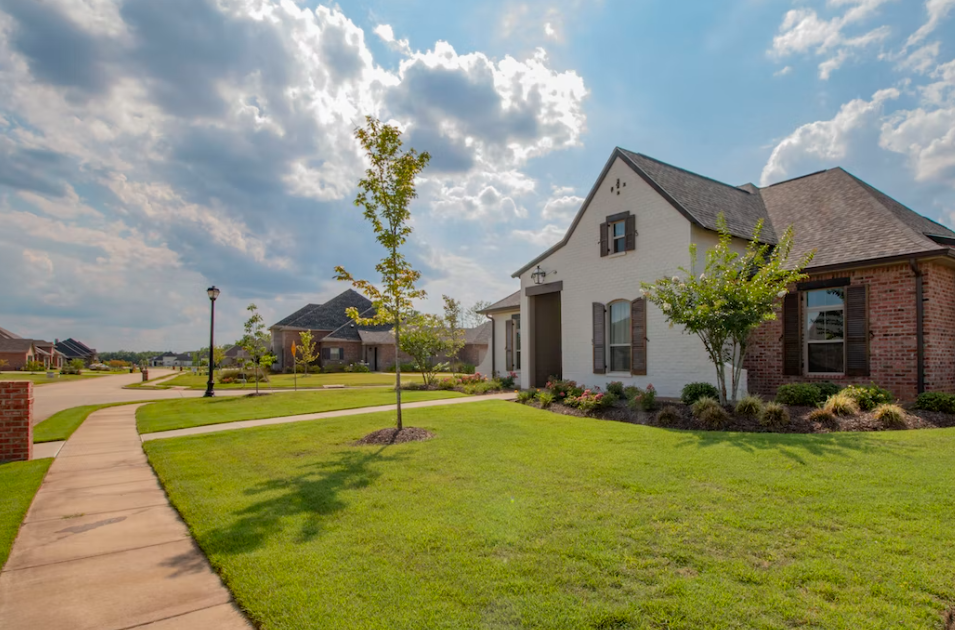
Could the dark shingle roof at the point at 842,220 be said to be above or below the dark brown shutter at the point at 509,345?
above

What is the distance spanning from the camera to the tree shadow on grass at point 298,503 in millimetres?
4051

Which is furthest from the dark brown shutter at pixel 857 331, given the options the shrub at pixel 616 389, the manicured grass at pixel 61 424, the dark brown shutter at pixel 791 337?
the manicured grass at pixel 61 424

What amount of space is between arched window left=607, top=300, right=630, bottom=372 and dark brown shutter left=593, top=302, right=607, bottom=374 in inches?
6.8

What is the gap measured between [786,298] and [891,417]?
14.8 ft

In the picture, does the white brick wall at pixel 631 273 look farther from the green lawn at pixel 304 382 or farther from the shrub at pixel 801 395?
the green lawn at pixel 304 382

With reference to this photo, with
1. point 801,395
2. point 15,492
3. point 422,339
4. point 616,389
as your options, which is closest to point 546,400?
point 616,389

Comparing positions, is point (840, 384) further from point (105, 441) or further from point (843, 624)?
point (105, 441)

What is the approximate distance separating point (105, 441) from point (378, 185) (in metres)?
7.05

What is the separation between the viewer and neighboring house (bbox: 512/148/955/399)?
1038cm

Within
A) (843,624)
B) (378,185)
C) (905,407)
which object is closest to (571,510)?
(843,624)

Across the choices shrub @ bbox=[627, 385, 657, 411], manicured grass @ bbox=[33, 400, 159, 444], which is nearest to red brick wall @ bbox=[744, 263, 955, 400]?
shrub @ bbox=[627, 385, 657, 411]

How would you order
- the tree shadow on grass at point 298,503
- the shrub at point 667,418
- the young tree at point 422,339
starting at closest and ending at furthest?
the tree shadow on grass at point 298,503 < the shrub at point 667,418 < the young tree at point 422,339

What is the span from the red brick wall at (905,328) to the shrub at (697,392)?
9.22ft

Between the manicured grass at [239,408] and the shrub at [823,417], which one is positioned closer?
the shrub at [823,417]
